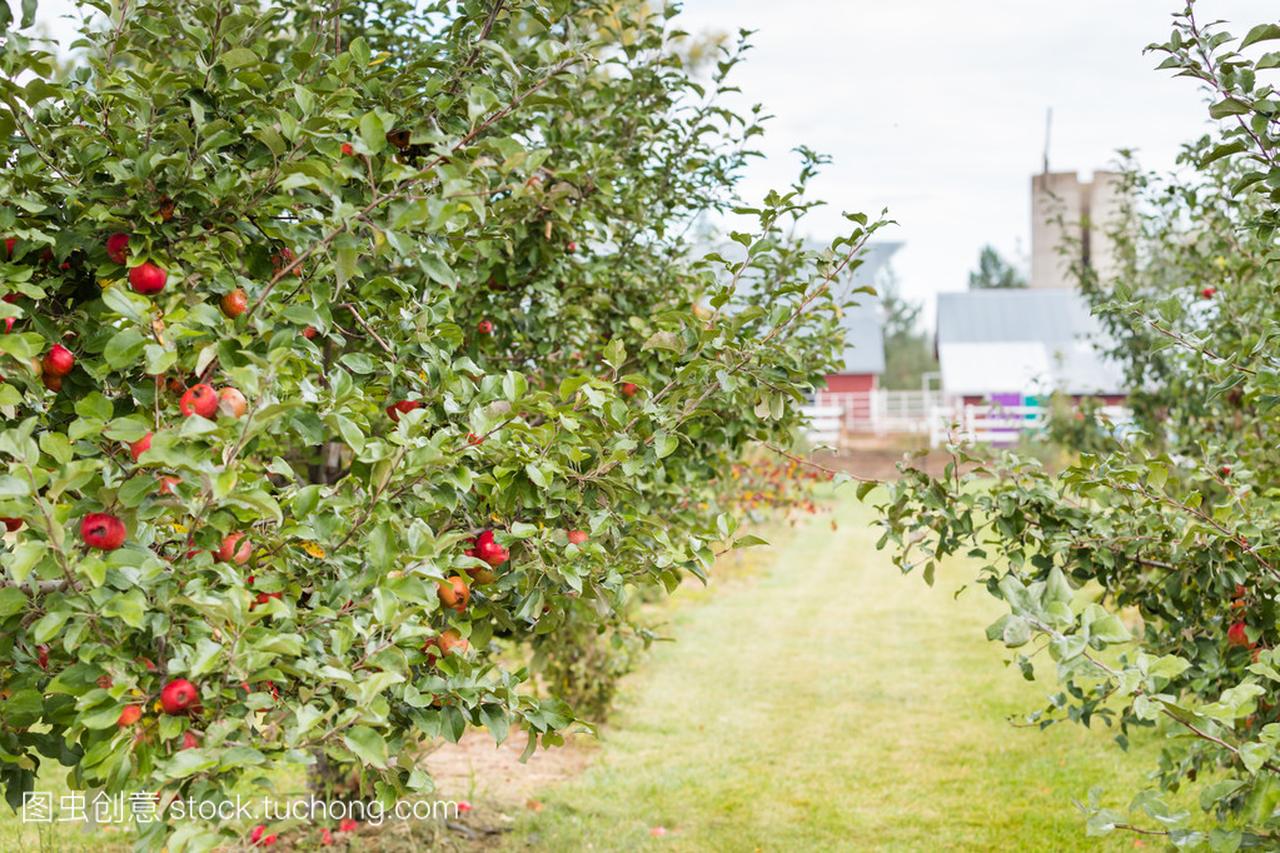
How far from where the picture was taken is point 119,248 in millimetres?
2348

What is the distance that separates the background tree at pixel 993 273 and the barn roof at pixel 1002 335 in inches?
1137

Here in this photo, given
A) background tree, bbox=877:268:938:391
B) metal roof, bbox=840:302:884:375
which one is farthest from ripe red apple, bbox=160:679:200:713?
background tree, bbox=877:268:938:391

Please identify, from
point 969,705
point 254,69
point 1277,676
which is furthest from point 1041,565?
point 969,705

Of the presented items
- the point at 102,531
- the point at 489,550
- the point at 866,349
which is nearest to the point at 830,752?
the point at 489,550

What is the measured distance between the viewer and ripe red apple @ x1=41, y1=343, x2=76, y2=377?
2.25m

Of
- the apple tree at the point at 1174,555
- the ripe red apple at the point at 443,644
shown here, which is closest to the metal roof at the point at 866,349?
the apple tree at the point at 1174,555

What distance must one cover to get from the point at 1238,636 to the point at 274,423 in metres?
2.59

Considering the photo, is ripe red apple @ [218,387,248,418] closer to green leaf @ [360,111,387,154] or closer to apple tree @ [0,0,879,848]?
apple tree @ [0,0,879,848]

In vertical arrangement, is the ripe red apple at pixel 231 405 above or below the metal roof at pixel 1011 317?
below

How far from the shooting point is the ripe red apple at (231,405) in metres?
1.89

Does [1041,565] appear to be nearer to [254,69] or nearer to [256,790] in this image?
[256,790]

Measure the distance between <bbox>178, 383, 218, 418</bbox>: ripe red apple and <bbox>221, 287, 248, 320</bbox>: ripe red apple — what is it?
16.2 inches

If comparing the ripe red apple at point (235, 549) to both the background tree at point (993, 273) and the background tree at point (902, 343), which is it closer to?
the background tree at point (902, 343)

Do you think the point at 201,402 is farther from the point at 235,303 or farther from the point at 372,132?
the point at 372,132
